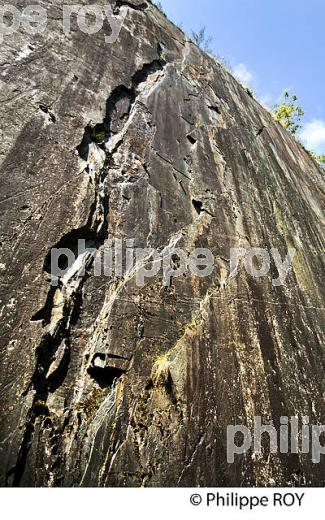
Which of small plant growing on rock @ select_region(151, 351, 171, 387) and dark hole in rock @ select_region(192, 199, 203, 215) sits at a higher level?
dark hole in rock @ select_region(192, 199, 203, 215)

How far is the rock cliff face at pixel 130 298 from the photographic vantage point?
300cm

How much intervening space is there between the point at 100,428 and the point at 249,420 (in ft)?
4.68

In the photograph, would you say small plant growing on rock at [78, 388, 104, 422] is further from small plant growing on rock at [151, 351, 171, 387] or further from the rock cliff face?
small plant growing on rock at [151, 351, 171, 387]

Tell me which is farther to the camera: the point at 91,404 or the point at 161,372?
the point at 161,372

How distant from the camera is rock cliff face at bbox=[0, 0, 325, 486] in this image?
3000 mm

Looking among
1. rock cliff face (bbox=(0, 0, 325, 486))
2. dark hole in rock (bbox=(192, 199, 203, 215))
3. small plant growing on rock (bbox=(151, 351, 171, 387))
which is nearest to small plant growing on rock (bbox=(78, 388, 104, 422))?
rock cliff face (bbox=(0, 0, 325, 486))

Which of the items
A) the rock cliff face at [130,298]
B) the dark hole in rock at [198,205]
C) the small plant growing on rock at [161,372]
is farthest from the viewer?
the dark hole in rock at [198,205]

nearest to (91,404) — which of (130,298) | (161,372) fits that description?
(161,372)

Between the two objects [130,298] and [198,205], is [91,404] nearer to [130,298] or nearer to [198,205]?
[130,298]

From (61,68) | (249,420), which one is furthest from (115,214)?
(249,420)

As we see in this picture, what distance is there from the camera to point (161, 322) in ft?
12.4

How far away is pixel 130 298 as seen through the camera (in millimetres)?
3734

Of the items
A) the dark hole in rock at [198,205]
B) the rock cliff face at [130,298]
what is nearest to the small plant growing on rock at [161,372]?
the rock cliff face at [130,298]

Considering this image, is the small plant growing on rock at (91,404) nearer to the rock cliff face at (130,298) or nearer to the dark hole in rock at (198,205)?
the rock cliff face at (130,298)
